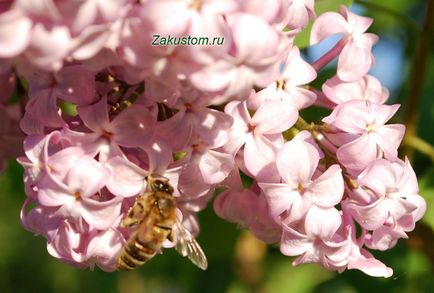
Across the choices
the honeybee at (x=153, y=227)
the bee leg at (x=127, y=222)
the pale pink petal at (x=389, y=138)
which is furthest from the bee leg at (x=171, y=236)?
the pale pink petal at (x=389, y=138)

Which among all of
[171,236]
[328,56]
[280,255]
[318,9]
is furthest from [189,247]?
[280,255]

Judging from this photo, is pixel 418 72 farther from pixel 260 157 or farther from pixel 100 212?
pixel 100 212

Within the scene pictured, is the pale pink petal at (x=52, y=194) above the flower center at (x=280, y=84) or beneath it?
beneath

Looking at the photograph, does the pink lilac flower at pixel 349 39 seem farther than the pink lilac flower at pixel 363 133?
Yes

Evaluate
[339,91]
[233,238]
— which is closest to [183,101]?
[339,91]

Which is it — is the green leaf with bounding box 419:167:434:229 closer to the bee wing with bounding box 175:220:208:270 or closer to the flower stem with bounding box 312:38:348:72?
the flower stem with bounding box 312:38:348:72

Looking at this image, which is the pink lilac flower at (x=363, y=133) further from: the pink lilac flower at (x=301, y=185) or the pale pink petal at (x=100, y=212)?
the pale pink petal at (x=100, y=212)

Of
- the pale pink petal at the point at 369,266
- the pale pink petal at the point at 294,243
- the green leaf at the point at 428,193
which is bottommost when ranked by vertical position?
the green leaf at the point at 428,193

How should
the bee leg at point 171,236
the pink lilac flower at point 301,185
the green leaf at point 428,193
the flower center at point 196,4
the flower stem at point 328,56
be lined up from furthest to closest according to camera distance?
the green leaf at point 428,193
the flower stem at point 328,56
the bee leg at point 171,236
the pink lilac flower at point 301,185
the flower center at point 196,4
